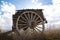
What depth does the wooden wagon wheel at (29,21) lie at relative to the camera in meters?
9.45

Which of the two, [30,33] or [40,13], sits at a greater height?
[40,13]

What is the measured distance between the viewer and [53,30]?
9703mm

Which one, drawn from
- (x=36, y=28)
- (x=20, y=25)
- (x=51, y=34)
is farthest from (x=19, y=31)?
(x=51, y=34)

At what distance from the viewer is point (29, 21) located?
9.45 m

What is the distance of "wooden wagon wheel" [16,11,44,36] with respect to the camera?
945 cm

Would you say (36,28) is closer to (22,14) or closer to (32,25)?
(32,25)

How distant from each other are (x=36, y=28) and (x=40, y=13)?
32.2 inches

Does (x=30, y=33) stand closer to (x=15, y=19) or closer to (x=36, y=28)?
(x=36, y=28)

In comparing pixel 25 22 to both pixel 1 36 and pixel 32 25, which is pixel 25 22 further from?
pixel 1 36

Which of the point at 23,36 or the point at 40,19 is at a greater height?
the point at 40,19

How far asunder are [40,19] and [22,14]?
979 millimetres

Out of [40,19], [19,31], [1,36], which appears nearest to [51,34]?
[40,19]

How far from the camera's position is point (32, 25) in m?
9.48

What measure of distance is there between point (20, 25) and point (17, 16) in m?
0.49
